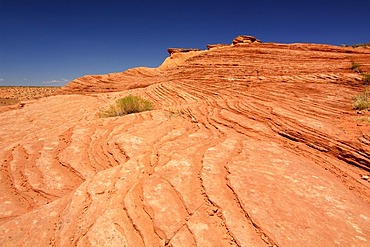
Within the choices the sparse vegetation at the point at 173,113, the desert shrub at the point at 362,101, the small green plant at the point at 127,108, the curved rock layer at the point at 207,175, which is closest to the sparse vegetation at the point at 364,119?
the curved rock layer at the point at 207,175

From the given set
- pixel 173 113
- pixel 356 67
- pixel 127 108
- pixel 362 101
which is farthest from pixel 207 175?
pixel 356 67

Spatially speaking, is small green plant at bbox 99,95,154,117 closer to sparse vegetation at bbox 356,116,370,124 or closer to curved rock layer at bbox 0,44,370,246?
curved rock layer at bbox 0,44,370,246

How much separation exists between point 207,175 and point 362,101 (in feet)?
21.2

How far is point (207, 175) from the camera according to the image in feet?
14.6

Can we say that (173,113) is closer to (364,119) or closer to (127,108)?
(127,108)

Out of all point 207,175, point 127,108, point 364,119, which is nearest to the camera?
point 207,175

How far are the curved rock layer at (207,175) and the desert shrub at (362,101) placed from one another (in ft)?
0.95

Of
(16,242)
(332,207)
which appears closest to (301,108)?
(332,207)

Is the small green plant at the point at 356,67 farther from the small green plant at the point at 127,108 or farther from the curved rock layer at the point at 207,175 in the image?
the small green plant at the point at 127,108

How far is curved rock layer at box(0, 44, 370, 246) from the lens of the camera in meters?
3.30

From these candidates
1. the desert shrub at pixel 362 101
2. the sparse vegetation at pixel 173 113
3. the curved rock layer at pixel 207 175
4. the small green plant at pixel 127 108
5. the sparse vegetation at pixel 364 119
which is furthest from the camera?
the small green plant at pixel 127 108

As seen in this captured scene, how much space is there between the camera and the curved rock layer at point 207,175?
3.30 m

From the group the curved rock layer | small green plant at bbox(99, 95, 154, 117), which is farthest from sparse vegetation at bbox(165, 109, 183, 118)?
small green plant at bbox(99, 95, 154, 117)

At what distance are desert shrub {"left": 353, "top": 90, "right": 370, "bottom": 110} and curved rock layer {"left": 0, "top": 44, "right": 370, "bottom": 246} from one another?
29 centimetres
